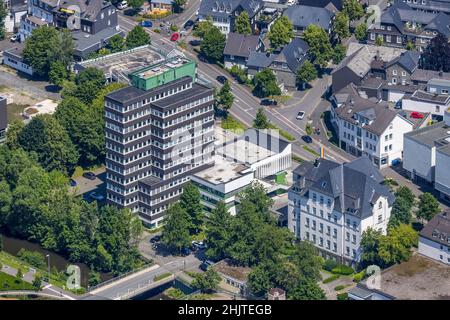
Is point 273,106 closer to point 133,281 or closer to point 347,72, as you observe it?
point 347,72

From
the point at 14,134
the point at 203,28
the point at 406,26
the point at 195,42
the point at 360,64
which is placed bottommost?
the point at 14,134

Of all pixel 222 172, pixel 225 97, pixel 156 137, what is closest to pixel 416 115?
pixel 225 97

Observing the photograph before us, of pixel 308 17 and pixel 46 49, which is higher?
pixel 308 17

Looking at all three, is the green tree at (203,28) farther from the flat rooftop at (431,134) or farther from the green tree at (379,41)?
the flat rooftop at (431,134)

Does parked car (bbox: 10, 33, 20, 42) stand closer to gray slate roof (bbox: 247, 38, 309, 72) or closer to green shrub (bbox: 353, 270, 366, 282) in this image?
gray slate roof (bbox: 247, 38, 309, 72)

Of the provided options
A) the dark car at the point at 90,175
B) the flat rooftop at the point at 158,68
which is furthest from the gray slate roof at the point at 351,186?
the dark car at the point at 90,175

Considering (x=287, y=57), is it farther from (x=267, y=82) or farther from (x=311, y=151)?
(x=311, y=151)
